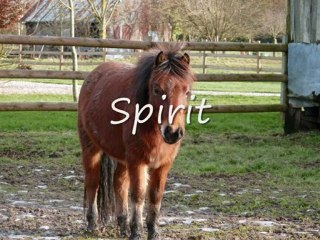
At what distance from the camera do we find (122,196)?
5297 mm

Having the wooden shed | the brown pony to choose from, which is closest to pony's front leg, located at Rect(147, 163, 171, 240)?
the brown pony

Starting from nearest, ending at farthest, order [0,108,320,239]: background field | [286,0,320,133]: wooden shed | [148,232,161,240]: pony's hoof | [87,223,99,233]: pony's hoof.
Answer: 1. [148,232,161,240]: pony's hoof
2. [87,223,99,233]: pony's hoof
3. [0,108,320,239]: background field
4. [286,0,320,133]: wooden shed

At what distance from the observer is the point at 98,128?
17.0 feet

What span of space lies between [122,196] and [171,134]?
132cm

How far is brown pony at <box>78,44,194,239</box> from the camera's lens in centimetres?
432

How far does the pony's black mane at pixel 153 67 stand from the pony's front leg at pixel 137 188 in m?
0.45

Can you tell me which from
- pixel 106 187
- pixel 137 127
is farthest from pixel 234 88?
pixel 137 127

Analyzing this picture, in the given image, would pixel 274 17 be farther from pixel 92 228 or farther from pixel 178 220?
pixel 92 228

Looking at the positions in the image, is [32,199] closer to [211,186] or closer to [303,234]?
[211,186]

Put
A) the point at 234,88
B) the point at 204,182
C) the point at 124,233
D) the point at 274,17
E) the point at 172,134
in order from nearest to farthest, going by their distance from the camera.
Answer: the point at 172,134 < the point at 124,233 < the point at 204,182 < the point at 234,88 < the point at 274,17

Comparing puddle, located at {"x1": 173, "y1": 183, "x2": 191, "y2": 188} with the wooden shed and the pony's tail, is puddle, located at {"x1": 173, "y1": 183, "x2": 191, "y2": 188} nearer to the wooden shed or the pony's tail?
the pony's tail

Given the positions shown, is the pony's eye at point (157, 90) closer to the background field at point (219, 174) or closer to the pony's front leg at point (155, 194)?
the pony's front leg at point (155, 194)

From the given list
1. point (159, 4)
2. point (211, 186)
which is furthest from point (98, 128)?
point (159, 4)

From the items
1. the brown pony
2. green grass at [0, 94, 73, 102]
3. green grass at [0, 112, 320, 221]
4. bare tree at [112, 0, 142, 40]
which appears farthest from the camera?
bare tree at [112, 0, 142, 40]
